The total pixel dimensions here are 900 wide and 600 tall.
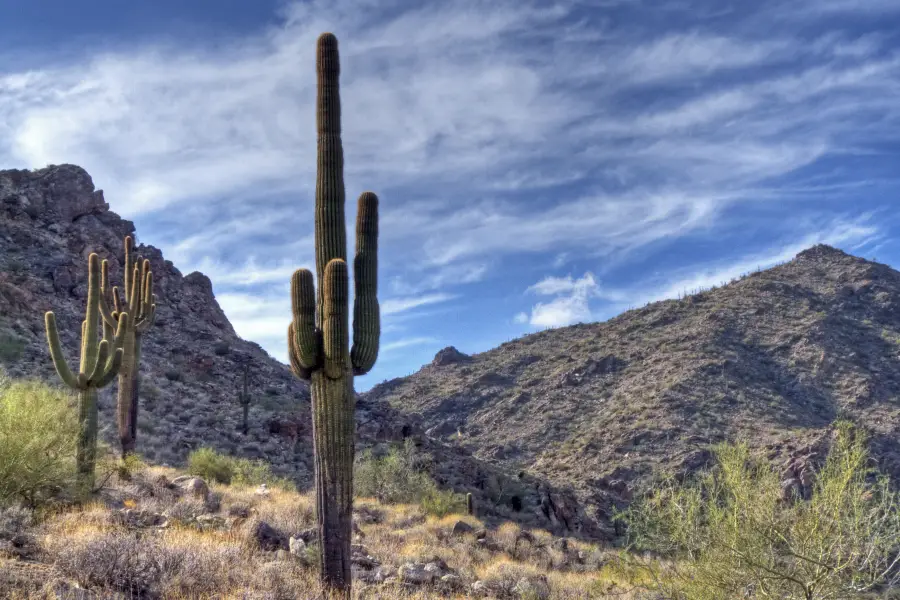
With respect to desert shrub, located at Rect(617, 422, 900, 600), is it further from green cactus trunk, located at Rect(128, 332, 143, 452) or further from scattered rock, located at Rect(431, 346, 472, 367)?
scattered rock, located at Rect(431, 346, 472, 367)

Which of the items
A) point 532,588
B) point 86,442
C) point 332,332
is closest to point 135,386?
point 86,442

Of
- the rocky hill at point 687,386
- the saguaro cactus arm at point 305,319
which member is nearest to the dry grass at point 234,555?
the saguaro cactus arm at point 305,319

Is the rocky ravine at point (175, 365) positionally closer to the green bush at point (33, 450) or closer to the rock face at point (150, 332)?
the rock face at point (150, 332)

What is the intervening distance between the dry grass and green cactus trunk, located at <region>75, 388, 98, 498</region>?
0.48 m

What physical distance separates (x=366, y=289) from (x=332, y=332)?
1.04 meters

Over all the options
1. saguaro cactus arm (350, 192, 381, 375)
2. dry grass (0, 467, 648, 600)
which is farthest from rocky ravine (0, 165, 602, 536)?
saguaro cactus arm (350, 192, 381, 375)

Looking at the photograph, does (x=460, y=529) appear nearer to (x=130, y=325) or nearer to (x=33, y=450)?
(x=130, y=325)

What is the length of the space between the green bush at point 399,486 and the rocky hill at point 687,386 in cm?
953

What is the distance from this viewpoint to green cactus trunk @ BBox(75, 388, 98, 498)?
35.9ft

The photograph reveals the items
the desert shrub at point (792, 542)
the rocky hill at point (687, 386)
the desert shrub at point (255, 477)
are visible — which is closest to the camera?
the desert shrub at point (792, 542)

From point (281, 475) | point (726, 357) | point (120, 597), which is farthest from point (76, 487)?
point (726, 357)

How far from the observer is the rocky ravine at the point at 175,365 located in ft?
81.9

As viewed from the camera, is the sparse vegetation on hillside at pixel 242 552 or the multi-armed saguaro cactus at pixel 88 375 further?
the multi-armed saguaro cactus at pixel 88 375

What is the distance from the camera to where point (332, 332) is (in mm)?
8438
